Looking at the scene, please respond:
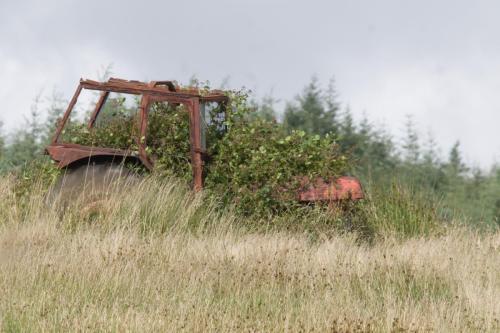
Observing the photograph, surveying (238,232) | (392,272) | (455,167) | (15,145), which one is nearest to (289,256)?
(392,272)

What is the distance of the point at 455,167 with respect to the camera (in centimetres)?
3028

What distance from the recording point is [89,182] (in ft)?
29.4

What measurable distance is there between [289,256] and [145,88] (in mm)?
2895

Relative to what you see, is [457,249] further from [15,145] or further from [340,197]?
[15,145]

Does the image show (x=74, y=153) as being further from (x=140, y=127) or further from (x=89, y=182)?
(x=140, y=127)

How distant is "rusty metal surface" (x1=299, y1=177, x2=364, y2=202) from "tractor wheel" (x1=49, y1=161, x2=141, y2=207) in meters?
2.10

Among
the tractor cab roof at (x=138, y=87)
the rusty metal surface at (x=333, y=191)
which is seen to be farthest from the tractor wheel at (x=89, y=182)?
the rusty metal surface at (x=333, y=191)

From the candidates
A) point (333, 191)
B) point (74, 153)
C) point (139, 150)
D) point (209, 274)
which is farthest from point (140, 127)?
point (209, 274)

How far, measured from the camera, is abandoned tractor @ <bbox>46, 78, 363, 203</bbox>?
9.08 meters

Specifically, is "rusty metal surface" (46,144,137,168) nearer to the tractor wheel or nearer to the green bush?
the tractor wheel

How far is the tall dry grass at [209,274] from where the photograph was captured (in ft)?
17.5

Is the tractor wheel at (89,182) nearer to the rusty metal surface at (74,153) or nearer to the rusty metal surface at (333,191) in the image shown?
the rusty metal surface at (74,153)

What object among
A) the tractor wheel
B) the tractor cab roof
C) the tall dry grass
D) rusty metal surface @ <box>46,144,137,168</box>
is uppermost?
the tractor cab roof

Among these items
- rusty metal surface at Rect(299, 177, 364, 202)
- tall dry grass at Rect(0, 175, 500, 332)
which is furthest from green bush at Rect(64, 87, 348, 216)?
tall dry grass at Rect(0, 175, 500, 332)
